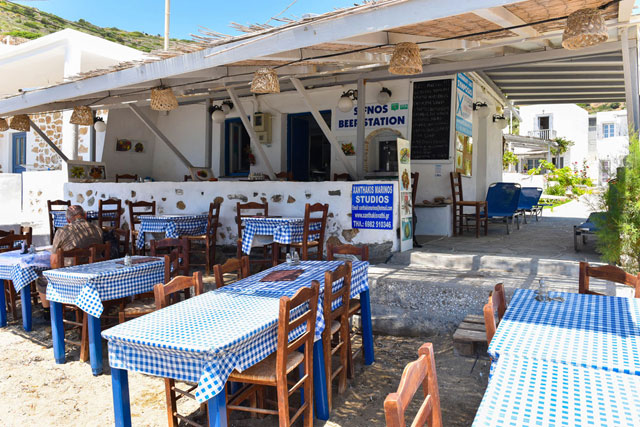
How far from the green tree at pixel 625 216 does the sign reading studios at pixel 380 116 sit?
3.88 m

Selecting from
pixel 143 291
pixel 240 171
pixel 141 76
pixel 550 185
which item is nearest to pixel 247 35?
pixel 141 76

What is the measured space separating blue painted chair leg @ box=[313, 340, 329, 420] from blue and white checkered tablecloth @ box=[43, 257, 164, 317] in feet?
5.65

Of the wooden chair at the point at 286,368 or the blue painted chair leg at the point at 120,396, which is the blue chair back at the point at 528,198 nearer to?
the wooden chair at the point at 286,368

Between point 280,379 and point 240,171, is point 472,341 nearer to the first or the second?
point 280,379

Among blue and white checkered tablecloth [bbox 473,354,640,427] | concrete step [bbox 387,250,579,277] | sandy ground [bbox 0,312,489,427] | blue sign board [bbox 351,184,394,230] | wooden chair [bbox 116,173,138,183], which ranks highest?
wooden chair [bbox 116,173,138,183]

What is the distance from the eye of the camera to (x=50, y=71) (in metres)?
13.4

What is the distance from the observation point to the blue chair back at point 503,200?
7645 mm

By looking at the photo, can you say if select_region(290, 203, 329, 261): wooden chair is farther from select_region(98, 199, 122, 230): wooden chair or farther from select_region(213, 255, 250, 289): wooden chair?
select_region(98, 199, 122, 230): wooden chair

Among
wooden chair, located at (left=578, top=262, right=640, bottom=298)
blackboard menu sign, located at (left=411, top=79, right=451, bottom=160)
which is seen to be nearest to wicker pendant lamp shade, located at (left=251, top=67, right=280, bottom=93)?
wooden chair, located at (left=578, top=262, right=640, bottom=298)

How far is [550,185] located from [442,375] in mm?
20205

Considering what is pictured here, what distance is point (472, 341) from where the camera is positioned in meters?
3.49

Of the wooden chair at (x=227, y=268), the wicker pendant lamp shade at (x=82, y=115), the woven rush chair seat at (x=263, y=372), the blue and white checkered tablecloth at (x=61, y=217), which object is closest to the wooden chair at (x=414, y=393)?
the woven rush chair seat at (x=263, y=372)

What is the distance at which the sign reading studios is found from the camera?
8.11m

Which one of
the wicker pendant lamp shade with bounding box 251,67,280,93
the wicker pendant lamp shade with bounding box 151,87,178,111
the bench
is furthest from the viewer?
the wicker pendant lamp shade with bounding box 151,87,178,111
